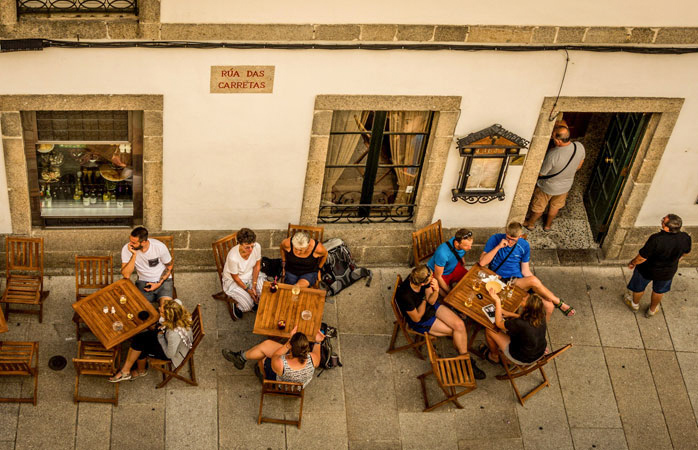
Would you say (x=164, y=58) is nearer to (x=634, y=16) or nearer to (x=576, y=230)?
(x=634, y=16)

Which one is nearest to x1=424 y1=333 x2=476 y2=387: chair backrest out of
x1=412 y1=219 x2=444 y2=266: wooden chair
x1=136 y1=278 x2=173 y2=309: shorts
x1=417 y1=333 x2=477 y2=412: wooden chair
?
x1=417 y1=333 x2=477 y2=412: wooden chair

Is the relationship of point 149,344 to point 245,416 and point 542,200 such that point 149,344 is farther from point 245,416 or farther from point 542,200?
point 542,200

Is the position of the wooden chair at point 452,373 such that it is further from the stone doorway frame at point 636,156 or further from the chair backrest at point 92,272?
the chair backrest at point 92,272

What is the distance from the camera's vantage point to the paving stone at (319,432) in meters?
7.57

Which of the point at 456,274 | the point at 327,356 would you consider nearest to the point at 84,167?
the point at 327,356

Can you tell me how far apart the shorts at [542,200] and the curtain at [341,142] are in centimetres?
264

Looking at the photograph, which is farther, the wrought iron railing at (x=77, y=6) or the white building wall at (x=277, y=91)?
the white building wall at (x=277, y=91)

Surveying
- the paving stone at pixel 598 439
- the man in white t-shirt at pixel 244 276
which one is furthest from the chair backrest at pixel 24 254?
the paving stone at pixel 598 439

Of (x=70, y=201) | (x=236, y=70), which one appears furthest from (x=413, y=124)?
(x=70, y=201)

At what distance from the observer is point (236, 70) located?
7430 mm

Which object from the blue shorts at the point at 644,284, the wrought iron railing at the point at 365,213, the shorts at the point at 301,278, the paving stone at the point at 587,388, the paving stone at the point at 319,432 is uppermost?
the wrought iron railing at the point at 365,213

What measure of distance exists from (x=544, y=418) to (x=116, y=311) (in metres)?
4.57

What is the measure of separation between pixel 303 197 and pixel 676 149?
4.32 meters

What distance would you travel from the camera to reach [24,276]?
8.30m
